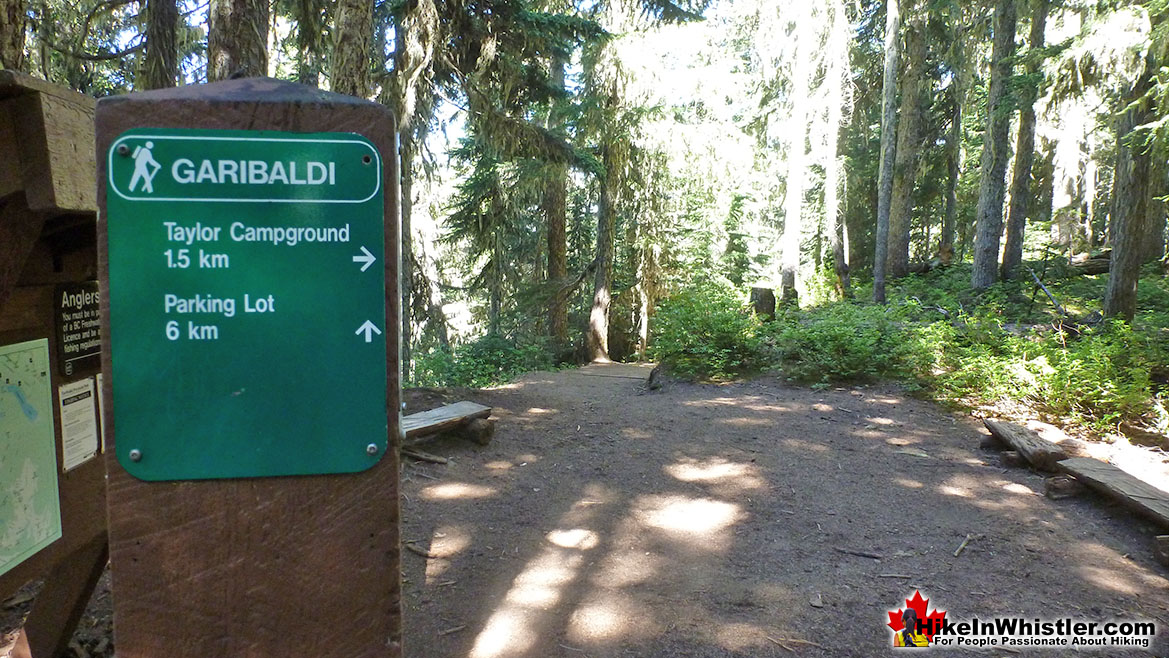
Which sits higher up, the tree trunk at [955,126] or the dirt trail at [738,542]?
the tree trunk at [955,126]

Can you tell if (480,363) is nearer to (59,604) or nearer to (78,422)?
(59,604)

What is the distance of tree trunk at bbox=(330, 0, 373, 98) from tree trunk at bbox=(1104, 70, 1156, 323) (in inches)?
406

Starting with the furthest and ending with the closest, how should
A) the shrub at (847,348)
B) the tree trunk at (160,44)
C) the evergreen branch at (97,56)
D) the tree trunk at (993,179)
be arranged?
the tree trunk at (993,179) < the shrub at (847,348) < the evergreen branch at (97,56) < the tree trunk at (160,44)

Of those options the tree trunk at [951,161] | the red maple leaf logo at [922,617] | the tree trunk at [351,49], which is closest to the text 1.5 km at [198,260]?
the red maple leaf logo at [922,617]

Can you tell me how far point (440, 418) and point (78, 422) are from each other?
162 inches

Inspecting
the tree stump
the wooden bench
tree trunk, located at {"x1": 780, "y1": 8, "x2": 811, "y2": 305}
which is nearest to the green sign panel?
the wooden bench

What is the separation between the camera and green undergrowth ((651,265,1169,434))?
7.09 metres

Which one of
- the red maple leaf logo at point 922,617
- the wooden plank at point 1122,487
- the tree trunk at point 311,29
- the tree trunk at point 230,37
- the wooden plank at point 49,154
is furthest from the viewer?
the tree trunk at point 311,29

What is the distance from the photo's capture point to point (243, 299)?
141cm

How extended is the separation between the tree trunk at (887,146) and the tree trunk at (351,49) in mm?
13113

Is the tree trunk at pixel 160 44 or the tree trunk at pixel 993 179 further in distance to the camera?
the tree trunk at pixel 993 179

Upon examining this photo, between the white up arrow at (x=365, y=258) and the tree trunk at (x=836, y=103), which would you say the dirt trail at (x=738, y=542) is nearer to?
the white up arrow at (x=365, y=258)

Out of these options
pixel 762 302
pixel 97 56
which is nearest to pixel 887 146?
pixel 762 302

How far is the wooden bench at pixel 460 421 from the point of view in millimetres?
6199
